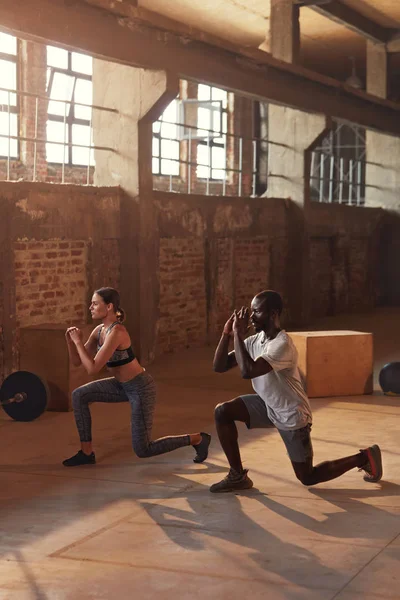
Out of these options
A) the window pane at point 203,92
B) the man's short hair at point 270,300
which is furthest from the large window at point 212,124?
the man's short hair at point 270,300

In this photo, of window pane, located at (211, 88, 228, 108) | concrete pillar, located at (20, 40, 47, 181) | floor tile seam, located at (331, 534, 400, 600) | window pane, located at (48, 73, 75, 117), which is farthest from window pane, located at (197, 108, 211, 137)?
floor tile seam, located at (331, 534, 400, 600)

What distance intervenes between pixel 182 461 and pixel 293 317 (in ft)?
32.6

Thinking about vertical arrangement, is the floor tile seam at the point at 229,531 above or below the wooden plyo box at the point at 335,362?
below

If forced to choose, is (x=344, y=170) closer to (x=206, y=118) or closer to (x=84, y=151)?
(x=206, y=118)

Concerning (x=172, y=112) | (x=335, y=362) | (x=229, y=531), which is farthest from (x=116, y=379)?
(x=172, y=112)

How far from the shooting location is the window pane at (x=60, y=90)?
1667cm

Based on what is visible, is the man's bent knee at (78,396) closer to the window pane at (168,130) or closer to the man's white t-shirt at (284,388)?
the man's white t-shirt at (284,388)

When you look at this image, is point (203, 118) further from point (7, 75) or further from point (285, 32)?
point (7, 75)

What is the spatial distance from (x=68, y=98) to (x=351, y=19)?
5.44 meters

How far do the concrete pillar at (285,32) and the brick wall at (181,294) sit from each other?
3.70 meters

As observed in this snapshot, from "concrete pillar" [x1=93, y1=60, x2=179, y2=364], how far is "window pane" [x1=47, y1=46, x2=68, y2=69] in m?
4.31

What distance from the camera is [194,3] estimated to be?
16688 mm

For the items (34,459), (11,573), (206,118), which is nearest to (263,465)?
(34,459)

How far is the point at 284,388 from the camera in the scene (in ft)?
20.3
